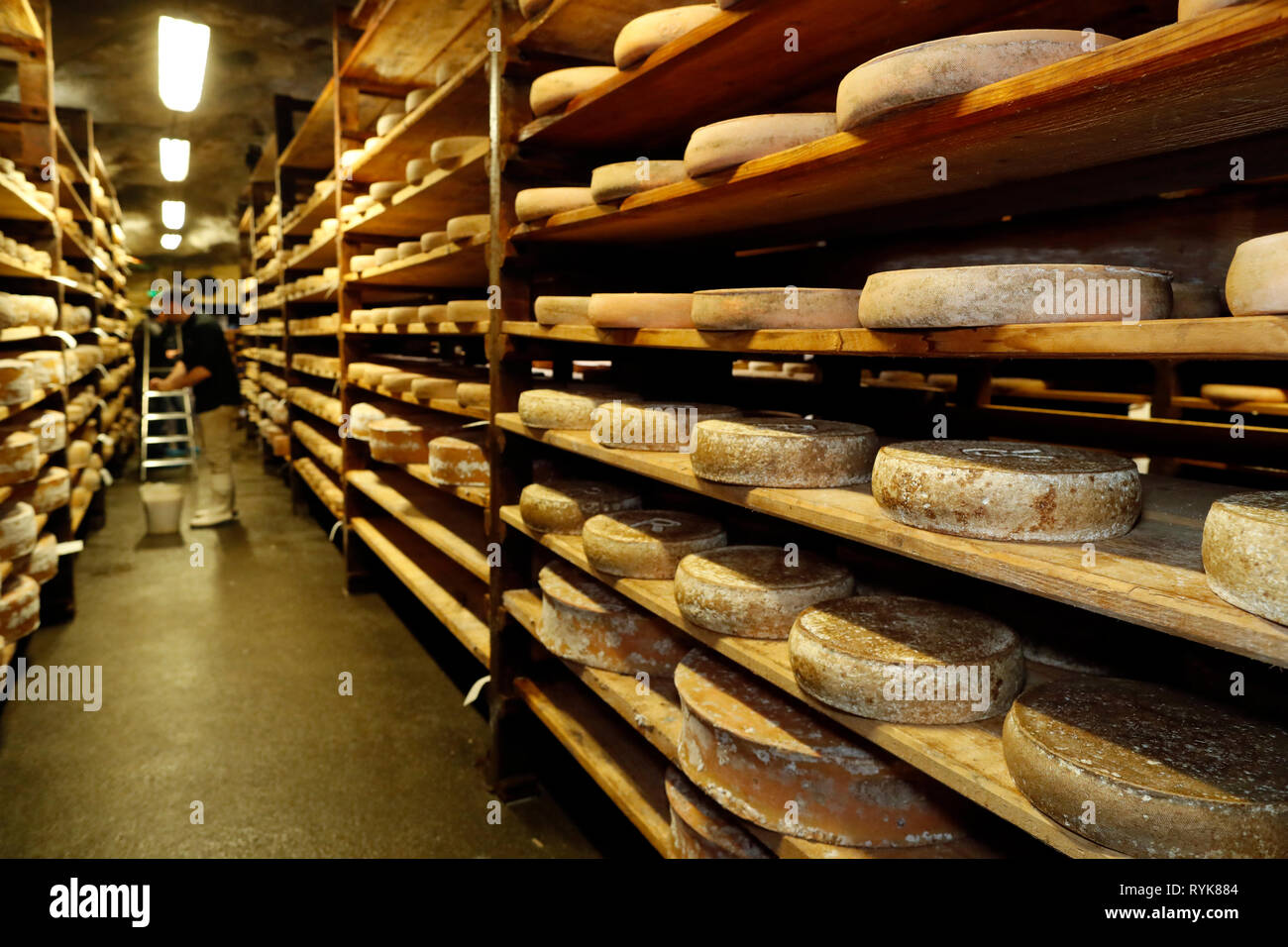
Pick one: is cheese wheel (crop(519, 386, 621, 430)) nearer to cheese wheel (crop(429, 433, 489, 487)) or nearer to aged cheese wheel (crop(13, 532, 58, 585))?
cheese wheel (crop(429, 433, 489, 487))

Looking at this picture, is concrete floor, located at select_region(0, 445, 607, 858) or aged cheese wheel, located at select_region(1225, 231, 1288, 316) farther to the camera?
concrete floor, located at select_region(0, 445, 607, 858)

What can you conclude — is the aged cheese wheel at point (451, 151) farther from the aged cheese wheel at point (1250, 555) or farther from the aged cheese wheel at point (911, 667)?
the aged cheese wheel at point (1250, 555)

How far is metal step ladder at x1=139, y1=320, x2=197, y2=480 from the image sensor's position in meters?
7.85

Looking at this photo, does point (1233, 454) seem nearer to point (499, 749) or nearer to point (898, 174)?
point (898, 174)

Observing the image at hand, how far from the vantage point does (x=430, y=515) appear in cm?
395

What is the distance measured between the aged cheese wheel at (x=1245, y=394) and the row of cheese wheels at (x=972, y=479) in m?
2.88

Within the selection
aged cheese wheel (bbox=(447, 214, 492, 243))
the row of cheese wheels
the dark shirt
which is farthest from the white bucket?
the row of cheese wheels

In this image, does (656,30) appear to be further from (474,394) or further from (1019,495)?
(474,394)

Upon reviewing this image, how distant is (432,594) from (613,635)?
67.3 inches

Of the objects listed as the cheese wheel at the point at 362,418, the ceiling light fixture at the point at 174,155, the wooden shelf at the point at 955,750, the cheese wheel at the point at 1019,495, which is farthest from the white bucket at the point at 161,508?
the cheese wheel at the point at 1019,495

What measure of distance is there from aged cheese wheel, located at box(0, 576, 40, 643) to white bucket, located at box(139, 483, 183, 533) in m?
2.82

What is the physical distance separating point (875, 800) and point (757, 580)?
1.51ft

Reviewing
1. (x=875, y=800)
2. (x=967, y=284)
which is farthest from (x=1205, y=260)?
(x=875, y=800)

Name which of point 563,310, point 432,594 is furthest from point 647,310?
point 432,594
